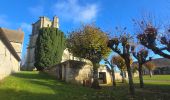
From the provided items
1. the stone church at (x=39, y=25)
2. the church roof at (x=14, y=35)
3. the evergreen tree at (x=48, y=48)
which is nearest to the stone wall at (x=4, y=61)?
the evergreen tree at (x=48, y=48)

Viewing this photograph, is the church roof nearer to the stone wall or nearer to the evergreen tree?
the evergreen tree

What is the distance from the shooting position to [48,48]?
45.9 meters

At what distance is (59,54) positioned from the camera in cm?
4766

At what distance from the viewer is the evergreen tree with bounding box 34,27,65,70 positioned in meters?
44.3

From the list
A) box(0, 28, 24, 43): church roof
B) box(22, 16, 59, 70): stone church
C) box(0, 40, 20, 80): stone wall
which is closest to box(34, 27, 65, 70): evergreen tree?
box(0, 28, 24, 43): church roof

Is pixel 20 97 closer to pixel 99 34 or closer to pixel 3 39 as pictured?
pixel 3 39

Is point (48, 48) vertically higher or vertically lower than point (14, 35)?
lower

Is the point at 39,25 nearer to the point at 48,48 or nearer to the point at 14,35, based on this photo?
the point at 14,35

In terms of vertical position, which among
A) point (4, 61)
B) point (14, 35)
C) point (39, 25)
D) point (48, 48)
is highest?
point (39, 25)

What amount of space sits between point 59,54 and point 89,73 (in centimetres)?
1768

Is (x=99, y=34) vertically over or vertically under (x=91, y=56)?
over

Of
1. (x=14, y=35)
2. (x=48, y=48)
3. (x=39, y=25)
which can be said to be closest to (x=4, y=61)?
(x=48, y=48)

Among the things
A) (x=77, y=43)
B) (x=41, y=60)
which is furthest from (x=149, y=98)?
(x=41, y=60)

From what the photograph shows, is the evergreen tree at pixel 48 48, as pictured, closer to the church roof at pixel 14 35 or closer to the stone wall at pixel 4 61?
the church roof at pixel 14 35
